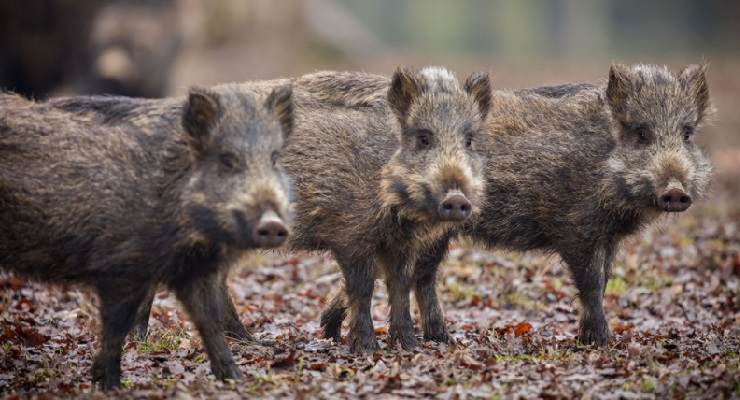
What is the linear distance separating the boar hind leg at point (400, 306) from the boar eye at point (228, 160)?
200cm

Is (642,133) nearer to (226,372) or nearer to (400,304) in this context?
(400,304)

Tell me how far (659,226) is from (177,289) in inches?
179

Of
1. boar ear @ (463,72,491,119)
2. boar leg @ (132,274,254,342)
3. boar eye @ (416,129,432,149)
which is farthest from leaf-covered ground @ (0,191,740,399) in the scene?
boar ear @ (463,72,491,119)

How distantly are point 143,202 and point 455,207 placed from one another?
210 cm

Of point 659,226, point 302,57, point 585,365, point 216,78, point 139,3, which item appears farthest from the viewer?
point 302,57

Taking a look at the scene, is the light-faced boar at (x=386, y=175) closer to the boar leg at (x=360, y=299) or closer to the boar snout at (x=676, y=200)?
the boar leg at (x=360, y=299)

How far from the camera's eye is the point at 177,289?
698cm

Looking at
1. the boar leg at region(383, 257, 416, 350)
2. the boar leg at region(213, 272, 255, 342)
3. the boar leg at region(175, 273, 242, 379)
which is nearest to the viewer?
the boar leg at region(175, 273, 242, 379)

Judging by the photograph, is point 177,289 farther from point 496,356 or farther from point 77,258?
point 496,356

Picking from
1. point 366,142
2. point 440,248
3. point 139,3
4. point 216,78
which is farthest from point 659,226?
point 216,78

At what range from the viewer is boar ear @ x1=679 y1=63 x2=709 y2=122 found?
8838mm

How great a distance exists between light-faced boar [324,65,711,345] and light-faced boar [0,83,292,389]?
2.08 metres

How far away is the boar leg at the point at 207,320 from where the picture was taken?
22.8 feet

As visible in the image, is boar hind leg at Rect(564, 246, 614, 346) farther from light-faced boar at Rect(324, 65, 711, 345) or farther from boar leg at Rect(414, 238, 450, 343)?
boar leg at Rect(414, 238, 450, 343)
